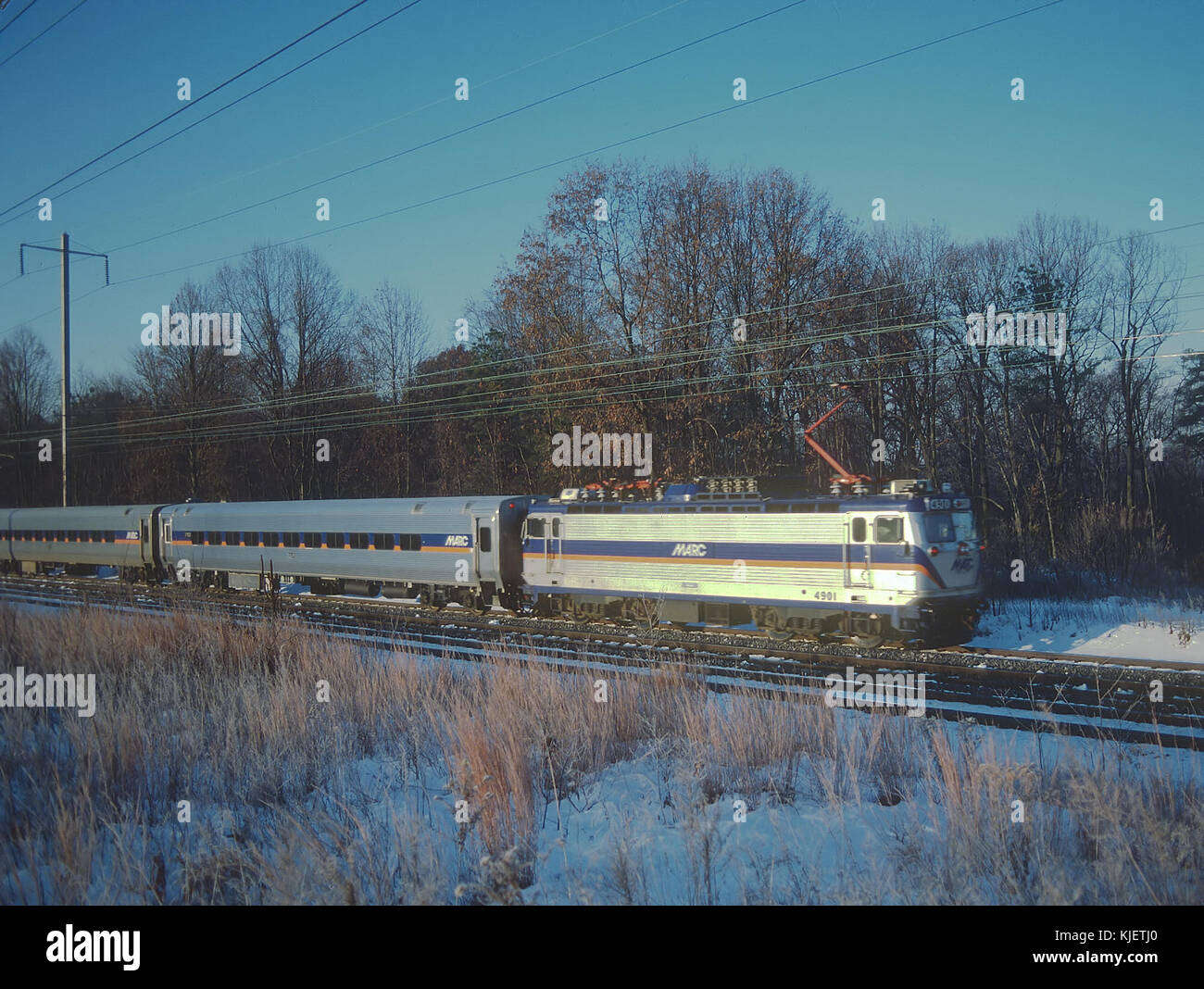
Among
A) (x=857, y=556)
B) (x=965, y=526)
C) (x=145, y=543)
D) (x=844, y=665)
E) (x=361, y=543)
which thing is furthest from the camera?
(x=145, y=543)

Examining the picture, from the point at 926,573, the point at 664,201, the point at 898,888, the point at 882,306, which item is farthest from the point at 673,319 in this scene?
the point at 898,888

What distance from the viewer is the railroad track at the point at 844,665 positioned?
10031mm

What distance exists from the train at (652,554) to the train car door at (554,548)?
0.13 feet

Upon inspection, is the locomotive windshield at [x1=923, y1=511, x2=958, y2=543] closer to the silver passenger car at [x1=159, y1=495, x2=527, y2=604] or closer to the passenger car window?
the passenger car window

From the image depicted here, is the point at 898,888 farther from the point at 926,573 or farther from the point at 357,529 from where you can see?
the point at 357,529

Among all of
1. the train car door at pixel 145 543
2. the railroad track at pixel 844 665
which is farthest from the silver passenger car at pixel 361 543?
the railroad track at pixel 844 665

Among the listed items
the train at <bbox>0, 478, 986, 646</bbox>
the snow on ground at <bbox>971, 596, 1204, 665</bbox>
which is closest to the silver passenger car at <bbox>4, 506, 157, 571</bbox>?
the train at <bbox>0, 478, 986, 646</bbox>

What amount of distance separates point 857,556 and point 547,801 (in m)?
10.5

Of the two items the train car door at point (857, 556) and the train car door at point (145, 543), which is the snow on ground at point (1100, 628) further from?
the train car door at point (145, 543)

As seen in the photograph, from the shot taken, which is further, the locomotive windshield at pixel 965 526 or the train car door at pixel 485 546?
the train car door at pixel 485 546

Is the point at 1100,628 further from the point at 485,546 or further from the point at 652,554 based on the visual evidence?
the point at 485,546

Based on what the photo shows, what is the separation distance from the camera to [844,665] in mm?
14047

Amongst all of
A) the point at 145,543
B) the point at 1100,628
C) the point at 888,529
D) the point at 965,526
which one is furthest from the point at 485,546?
the point at 145,543

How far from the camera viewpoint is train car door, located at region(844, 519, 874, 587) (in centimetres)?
1573
